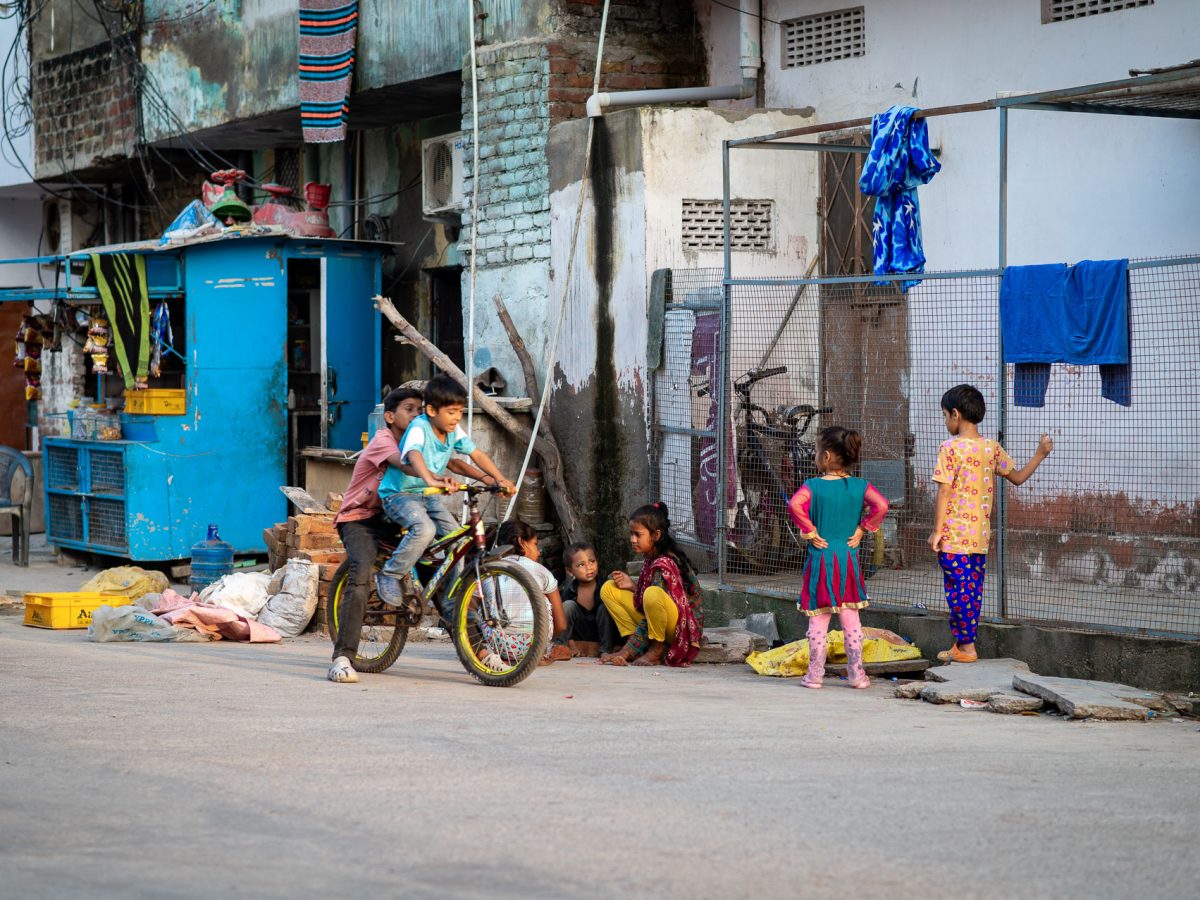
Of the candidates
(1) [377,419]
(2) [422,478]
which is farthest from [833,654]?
(1) [377,419]

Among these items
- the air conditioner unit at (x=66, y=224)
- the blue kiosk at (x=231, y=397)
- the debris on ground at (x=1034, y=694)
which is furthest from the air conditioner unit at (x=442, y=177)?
the air conditioner unit at (x=66, y=224)

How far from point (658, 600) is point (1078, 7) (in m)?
4.83

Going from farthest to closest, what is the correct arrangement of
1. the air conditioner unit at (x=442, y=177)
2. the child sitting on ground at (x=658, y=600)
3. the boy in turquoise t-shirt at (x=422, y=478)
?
the air conditioner unit at (x=442, y=177)
the child sitting on ground at (x=658, y=600)
the boy in turquoise t-shirt at (x=422, y=478)

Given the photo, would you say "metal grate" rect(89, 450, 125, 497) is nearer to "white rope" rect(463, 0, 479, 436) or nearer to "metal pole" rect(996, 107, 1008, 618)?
"white rope" rect(463, 0, 479, 436)

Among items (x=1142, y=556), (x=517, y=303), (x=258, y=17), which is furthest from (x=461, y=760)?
(x=258, y=17)

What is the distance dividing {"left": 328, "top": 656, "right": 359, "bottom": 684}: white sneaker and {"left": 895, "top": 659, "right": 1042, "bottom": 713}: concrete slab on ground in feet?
9.12

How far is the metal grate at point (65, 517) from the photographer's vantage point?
50.6ft

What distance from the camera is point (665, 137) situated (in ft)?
39.0

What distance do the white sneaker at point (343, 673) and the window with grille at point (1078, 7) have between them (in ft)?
20.7

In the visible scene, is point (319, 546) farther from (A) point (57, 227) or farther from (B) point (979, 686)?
(A) point (57, 227)

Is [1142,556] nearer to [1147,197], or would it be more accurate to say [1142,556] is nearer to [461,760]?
[1147,197]

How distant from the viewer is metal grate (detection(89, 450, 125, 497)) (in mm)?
14625

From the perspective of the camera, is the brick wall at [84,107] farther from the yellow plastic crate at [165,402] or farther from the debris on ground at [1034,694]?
the debris on ground at [1034,694]

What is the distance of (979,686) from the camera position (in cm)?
787
